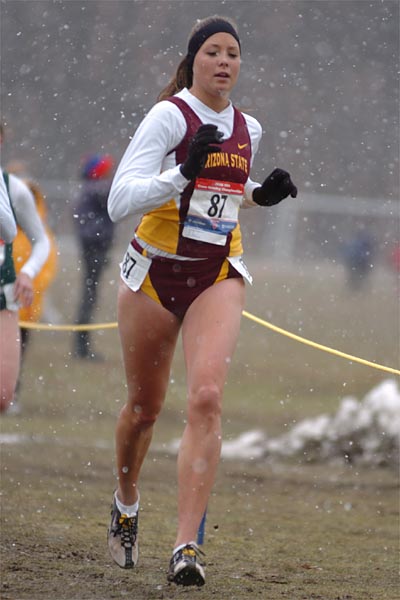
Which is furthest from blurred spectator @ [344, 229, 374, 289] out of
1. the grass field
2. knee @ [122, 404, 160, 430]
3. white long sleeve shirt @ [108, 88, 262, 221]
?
white long sleeve shirt @ [108, 88, 262, 221]

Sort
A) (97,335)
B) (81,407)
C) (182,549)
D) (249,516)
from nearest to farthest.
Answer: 1. (182,549)
2. (249,516)
3. (81,407)
4. (97,335)

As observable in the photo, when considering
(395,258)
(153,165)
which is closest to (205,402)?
(153,165)

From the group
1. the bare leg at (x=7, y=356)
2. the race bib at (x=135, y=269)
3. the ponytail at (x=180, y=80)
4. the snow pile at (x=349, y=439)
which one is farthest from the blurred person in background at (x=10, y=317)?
the snow pile at (x=349, y=439)

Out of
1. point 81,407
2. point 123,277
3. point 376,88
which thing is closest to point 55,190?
point 376,88

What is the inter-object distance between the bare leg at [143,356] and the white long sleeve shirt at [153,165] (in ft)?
1.23

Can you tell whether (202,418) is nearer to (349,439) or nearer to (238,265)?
(238,265)

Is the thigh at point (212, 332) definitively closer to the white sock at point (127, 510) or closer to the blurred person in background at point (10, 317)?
the white sock at point (127, 510)

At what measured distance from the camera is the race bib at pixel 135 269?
4973mm

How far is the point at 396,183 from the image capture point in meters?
22.4

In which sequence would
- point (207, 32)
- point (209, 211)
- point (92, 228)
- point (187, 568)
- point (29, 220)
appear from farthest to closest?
point (92, 228) < point (29, 220) < point (207, 32) < point (209, 211) < point (187, 568)

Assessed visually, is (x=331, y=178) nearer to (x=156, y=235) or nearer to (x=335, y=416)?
(x=335, y=416)

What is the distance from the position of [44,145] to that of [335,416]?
13.4 meters

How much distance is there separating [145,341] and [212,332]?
323mm

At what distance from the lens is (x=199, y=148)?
4.54 meters
